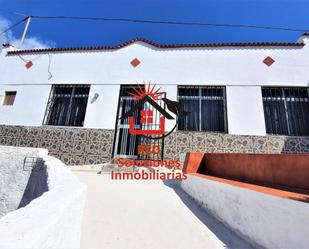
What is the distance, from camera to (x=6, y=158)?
13.0 feet

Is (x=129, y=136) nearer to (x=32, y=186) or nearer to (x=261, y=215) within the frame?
(x=32, y=186)

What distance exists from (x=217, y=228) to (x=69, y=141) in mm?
6292

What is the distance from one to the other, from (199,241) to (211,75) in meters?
6.34

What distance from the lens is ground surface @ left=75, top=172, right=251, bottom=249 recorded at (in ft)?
5.47

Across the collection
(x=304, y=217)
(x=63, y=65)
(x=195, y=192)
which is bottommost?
(x=195, y=192)

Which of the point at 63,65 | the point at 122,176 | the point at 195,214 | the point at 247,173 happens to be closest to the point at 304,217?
the point at 247,173

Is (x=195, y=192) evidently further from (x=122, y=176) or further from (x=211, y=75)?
(x=211, y=75)

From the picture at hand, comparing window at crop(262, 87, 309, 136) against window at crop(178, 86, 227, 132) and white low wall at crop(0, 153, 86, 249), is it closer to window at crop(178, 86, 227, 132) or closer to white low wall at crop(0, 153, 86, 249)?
window at crop(178, 86, 227, 132)

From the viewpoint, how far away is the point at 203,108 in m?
6.68

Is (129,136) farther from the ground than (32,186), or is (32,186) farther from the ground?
(129,136)

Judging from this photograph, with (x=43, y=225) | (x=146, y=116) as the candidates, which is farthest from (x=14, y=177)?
(x=146, y=116)

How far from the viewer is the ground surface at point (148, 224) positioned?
167cm

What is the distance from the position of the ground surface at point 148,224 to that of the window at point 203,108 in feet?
12.6

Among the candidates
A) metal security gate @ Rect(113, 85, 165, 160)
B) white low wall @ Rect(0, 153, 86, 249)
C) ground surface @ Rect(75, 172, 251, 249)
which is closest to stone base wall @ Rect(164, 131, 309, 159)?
metal security gate @ Rect(113, 85, 165, 160)
